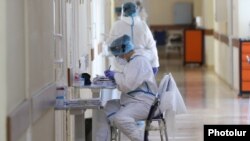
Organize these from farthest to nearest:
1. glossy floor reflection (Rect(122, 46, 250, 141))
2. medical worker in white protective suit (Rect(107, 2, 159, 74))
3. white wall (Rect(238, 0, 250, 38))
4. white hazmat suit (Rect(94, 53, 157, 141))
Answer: white wall (Rect(238, 0, 250, 38)), medical worker in white protective suit (Rect(107, 2, 159, 74)), glossy floor reflection (Rect(122, 46, 250, 141)), white hazmat suit (Rect(94, 53, 157, 141))

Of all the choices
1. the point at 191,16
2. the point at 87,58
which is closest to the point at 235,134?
the point at 87,58

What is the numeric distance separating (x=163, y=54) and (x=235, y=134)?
1992 centimetres

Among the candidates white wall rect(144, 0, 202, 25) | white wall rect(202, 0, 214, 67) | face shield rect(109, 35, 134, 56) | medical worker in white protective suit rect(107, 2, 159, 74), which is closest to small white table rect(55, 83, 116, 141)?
face shield rect(109, 35, 134, 56)

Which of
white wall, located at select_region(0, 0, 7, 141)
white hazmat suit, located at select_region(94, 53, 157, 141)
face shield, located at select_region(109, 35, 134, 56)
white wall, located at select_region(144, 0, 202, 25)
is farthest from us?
white wall, located at select_region(144, 0, 202, 25)

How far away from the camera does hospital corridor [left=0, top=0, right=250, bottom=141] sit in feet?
12.0

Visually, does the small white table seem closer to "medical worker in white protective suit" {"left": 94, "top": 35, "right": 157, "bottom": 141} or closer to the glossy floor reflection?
"medical worker in white protective suit" {"left": 94, "top": 35, "right": 157, "bottom": 141}

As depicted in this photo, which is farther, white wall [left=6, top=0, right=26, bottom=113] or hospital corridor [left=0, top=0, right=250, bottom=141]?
hospital corridor [left=0, top=0, right=250, bottom=141]

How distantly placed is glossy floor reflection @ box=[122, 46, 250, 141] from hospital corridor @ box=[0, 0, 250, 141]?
17 millimetres

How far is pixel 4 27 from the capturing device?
3203 millimetres

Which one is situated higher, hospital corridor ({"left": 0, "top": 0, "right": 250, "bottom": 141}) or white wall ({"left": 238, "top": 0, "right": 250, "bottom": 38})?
white wall ({"left": 238, "top": 0, "right": 250, "bottom": 38})

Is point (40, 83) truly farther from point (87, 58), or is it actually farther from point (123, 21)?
point (123, 21)

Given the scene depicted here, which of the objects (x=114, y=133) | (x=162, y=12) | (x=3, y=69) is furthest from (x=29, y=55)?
(x=162, y=12)

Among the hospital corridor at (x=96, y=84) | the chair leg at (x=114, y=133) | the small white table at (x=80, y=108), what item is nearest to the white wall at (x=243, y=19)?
the hospital corridor at (x=96, y=84)

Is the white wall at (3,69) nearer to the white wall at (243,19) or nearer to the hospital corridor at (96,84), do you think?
the hospital corridor at (96,84)
